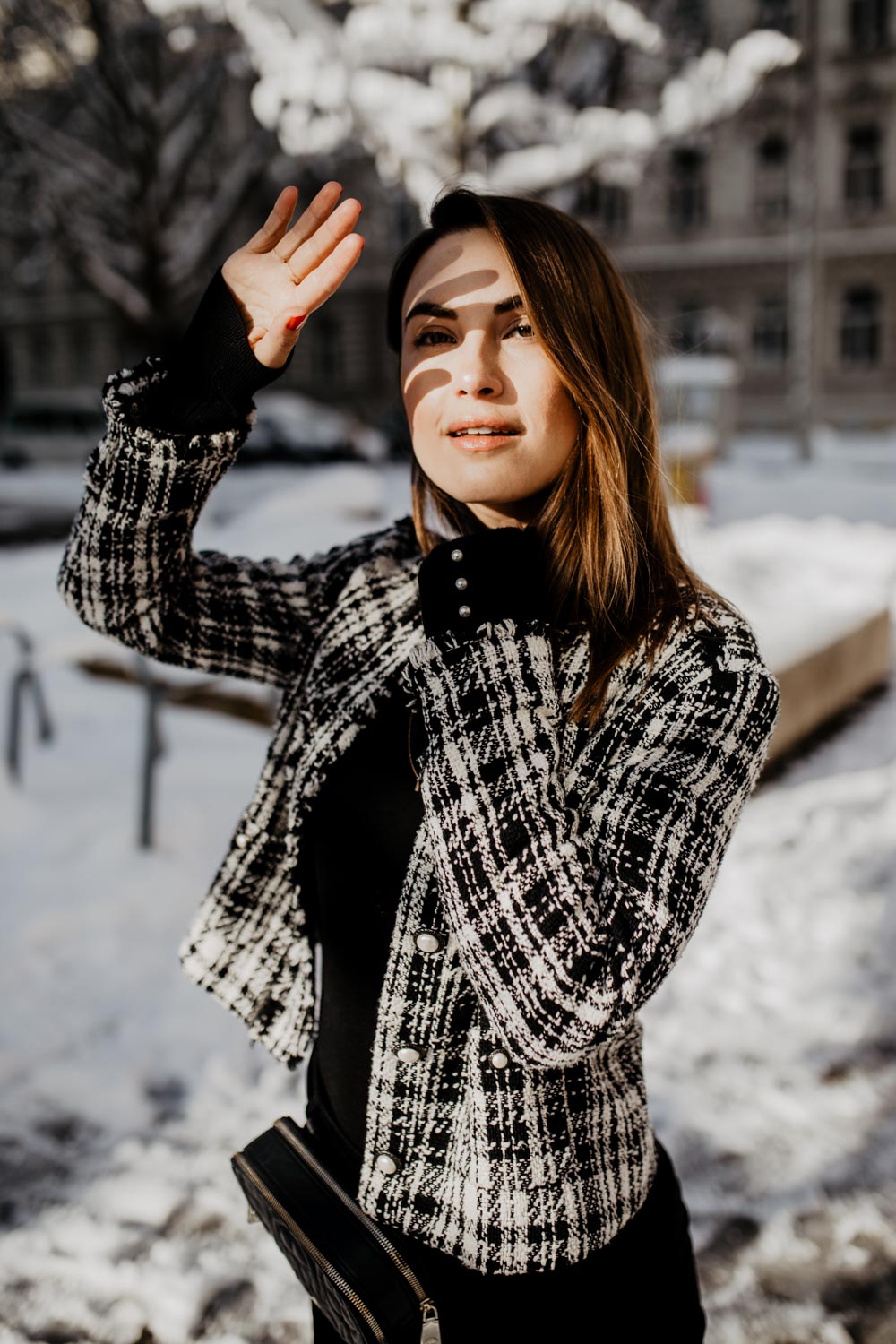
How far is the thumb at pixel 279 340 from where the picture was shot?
127cm

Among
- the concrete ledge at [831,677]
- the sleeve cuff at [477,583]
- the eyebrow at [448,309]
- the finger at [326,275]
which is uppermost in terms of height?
the finger at [326,275]

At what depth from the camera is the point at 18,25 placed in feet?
42.2

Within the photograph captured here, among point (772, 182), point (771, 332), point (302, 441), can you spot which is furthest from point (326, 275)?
point (772, 182)

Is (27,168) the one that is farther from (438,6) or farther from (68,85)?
(438,6)

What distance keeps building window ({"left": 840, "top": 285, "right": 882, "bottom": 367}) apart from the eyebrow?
27.9 metres

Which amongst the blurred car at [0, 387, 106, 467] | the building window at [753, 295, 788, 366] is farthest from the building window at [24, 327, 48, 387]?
the building window at [753, 295, 788, 366]

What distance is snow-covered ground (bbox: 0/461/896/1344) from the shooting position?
7.80 ft

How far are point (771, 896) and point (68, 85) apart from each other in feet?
46.2

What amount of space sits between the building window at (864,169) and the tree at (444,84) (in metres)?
19.6

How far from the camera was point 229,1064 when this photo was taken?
317cm

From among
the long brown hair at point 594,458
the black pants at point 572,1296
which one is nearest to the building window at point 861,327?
the long brown hair at point 594,458

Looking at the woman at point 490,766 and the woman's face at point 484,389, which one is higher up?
the woman's face at point 484,389

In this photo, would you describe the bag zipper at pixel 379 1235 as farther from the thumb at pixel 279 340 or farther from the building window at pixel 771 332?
the building window at pixel 771 332

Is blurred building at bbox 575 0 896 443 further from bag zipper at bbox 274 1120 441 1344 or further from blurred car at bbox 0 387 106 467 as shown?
bag zipper at bbox 274 1120 441 1344
